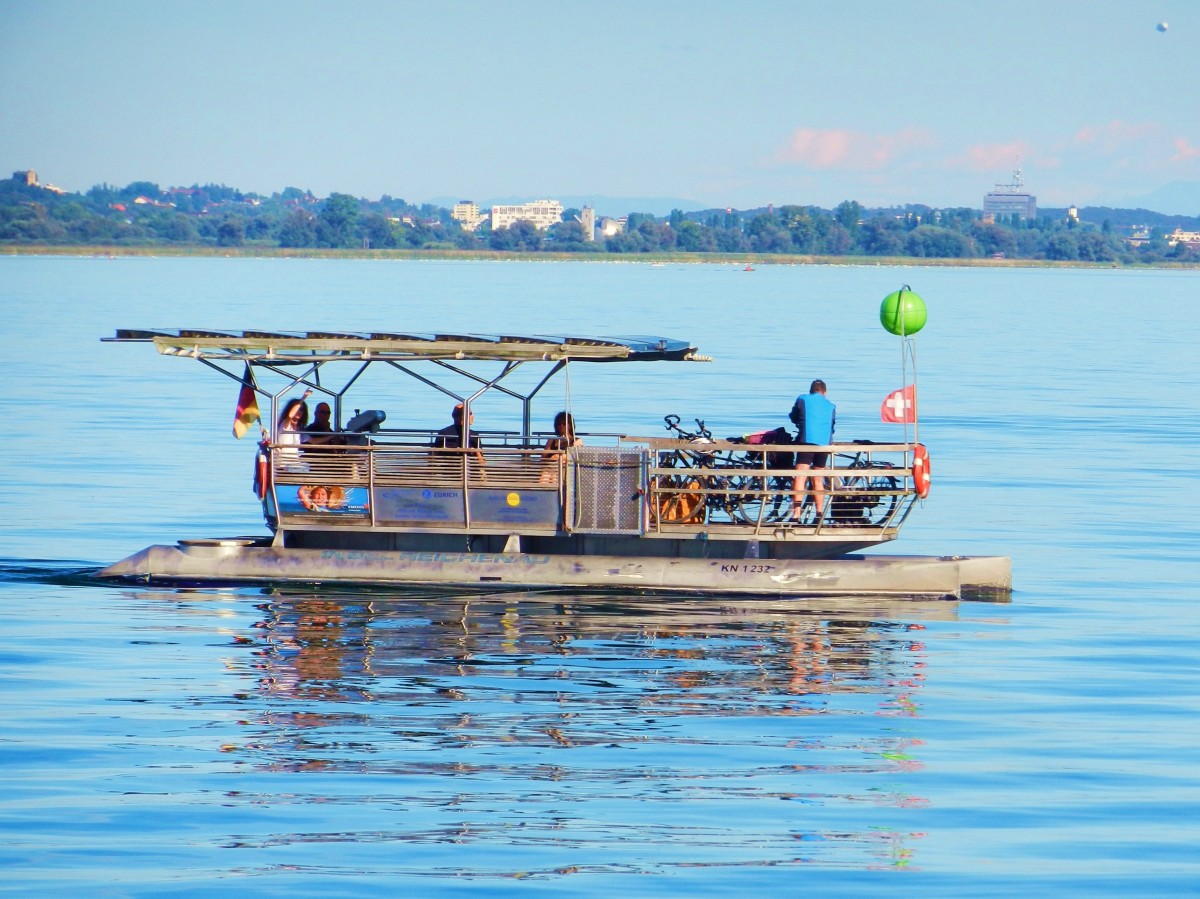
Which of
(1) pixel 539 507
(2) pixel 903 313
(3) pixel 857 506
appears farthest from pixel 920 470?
(1) pixel 539 507

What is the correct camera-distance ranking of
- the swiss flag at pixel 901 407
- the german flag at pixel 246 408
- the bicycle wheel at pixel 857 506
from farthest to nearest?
the german flag at pixel 246 408 < the swiss flag at pixel 901 407 < the bicycle wheel at pixel 857 506

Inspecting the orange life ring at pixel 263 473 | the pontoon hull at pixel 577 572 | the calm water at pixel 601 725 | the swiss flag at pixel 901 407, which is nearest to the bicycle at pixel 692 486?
the pontoon hull at pixel 577 572

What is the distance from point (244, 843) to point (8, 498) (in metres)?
21.7

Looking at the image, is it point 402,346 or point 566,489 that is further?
point 566,489

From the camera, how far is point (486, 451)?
22.3m

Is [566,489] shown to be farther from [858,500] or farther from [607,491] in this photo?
[858,500]

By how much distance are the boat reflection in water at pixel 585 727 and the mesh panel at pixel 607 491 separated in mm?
1094

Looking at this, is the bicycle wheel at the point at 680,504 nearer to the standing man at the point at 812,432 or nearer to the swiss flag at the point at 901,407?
the standing man at the point at 812,432

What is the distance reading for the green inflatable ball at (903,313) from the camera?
899 inches

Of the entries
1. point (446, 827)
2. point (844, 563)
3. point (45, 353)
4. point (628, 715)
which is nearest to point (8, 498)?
point (844, 563)

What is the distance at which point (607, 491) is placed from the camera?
22.2 metres

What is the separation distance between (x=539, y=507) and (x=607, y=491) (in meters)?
0.90

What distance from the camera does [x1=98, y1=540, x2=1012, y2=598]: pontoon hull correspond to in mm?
22641

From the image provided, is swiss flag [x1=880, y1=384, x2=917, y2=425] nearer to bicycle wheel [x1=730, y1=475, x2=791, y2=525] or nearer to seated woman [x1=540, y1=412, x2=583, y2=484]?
bicycle wheel [x1=730, y1=475, x2=791, y2=525]
